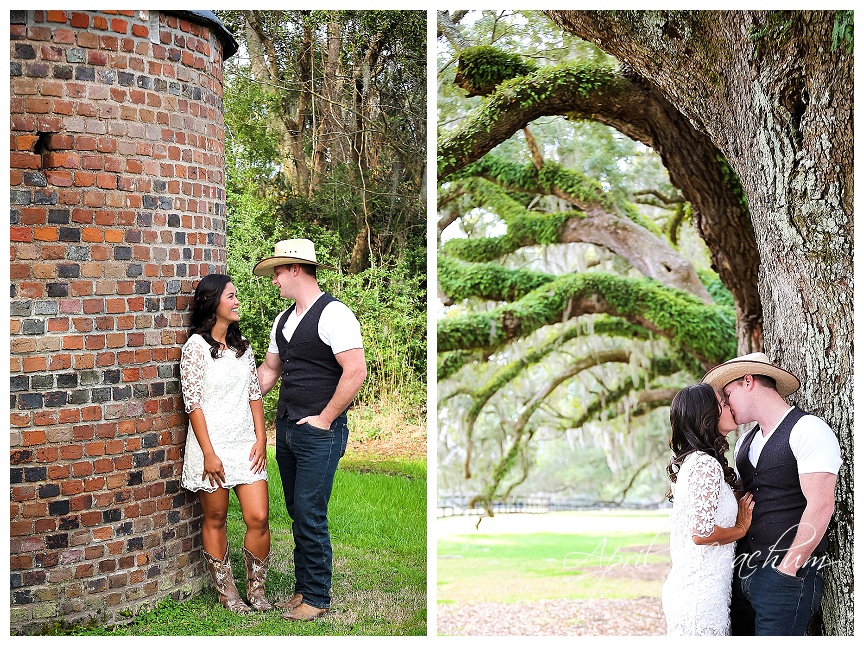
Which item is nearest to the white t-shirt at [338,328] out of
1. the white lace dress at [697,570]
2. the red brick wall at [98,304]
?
the red brick wall at [98,304]

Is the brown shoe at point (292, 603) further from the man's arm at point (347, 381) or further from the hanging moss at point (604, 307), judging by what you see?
the hanging moss at point (604, 307)

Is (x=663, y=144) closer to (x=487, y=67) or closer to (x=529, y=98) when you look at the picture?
(x=529, y=98)

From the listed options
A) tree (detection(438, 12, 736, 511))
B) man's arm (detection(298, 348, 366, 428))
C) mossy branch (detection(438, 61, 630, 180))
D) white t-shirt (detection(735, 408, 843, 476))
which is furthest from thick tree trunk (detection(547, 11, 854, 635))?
man's arm (detection(298, 348, 366, 428))

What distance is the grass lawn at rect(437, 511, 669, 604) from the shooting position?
791 cm

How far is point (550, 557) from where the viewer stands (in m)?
8.83

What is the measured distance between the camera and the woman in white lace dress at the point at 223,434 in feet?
10.0

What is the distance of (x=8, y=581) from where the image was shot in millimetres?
2826

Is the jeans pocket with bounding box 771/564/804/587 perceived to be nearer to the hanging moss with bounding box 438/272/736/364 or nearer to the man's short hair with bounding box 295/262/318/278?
the man's short hair with bounding box 295/262/318/278

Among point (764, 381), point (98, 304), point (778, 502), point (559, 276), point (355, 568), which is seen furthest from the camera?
point (559, 276)

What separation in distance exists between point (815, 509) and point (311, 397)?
73.4 inches

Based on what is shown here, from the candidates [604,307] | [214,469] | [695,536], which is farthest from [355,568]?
[604,307]

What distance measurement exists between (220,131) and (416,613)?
7.78 ft

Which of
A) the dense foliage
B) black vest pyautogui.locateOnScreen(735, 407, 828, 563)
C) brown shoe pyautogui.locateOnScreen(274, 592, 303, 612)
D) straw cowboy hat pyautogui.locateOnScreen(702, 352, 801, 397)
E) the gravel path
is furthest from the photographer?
the gravel path

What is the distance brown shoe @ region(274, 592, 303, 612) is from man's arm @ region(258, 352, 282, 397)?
87cm
